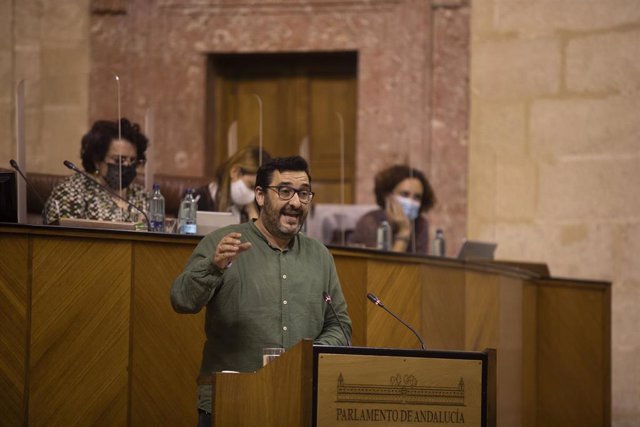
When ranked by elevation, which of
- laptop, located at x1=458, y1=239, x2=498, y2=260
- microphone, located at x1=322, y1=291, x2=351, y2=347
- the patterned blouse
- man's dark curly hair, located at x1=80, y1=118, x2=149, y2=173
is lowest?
microphone, located at x1=322, y1=291, x2=351, y2=347

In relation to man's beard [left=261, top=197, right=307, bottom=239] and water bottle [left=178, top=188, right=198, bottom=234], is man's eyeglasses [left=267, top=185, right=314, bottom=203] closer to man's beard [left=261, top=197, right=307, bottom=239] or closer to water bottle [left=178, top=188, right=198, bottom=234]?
man's beard [left=261, top=197, right=307, bottom=239]

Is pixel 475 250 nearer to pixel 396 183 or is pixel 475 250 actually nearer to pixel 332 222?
pixel 332 222

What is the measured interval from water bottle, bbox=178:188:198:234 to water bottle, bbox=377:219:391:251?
1762mm

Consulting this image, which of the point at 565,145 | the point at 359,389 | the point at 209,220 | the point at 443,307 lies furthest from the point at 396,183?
the point at 359,389

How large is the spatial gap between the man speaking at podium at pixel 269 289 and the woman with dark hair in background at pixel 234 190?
92.2 inches

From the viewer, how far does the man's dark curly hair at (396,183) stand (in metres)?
8.33

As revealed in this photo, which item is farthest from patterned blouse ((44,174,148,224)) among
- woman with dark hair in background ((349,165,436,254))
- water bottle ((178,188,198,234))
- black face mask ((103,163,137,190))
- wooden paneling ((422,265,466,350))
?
woman with dark hair in background ((349,165,436,254))

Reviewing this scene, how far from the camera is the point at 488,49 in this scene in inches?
377

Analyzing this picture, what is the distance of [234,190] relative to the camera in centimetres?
694

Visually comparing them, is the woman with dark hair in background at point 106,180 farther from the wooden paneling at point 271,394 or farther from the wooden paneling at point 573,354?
the wooden paneling at point 573,354

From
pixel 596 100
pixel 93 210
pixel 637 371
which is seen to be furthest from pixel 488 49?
pixel 93 210

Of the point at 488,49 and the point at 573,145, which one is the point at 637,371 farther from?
the point at 488,49

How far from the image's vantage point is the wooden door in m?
9.98

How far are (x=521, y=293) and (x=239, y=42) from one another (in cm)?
366
